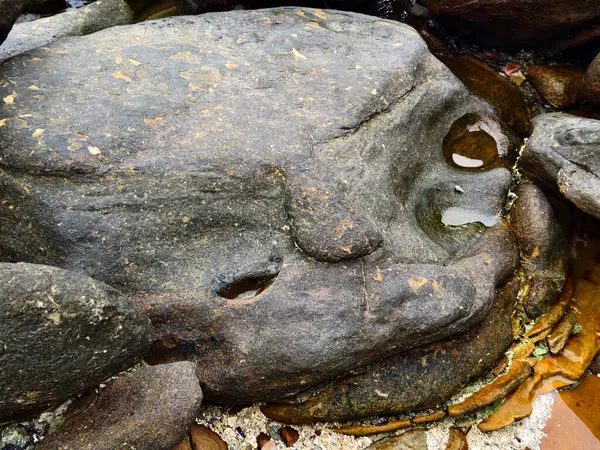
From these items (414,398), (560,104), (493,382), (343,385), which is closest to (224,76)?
(343,385)

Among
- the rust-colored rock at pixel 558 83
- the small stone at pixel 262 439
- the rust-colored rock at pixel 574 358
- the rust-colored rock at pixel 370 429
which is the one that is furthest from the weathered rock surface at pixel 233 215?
the rust-colored rock at pixel 558 83

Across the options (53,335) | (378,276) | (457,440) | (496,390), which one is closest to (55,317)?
(53,335)

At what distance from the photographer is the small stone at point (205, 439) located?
7.96ft

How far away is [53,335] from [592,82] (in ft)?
10.6

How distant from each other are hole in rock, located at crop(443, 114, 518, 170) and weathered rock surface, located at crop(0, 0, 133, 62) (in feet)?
7.00

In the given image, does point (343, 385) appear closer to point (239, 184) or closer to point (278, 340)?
point (278, 340)

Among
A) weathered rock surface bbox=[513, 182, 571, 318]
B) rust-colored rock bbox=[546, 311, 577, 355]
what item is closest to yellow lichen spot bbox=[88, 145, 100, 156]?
weathered rock surface bbox=[513, 182, 571, 318]

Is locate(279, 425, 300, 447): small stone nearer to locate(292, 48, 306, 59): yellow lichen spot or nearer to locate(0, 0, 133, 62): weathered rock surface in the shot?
locate(292, 48, 306, 59): yellow lichen spot

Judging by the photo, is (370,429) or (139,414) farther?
(370,429)

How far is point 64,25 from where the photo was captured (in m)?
3.21

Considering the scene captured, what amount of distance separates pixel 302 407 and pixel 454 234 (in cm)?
118

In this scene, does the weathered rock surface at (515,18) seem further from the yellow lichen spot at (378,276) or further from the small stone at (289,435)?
the small stone at (289,435)

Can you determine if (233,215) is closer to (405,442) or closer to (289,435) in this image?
(289,435)

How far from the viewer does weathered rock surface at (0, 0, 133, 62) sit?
2949 mm
